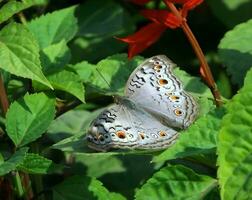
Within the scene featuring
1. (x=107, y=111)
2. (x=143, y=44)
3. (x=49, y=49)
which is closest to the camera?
(x=107, y=111)

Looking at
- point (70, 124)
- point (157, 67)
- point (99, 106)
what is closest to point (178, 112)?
point (157, 67)

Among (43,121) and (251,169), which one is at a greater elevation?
(251,169)

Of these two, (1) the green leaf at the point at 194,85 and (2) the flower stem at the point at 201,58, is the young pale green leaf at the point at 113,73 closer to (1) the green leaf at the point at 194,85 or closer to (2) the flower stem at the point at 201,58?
(1) the green leaf at the point at 194,85

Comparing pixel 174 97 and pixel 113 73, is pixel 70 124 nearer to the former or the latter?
pixel 113 73

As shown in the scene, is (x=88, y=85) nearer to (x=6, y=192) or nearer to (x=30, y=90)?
(x=30, y=90)

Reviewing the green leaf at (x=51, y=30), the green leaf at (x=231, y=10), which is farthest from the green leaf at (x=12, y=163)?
the green leaf at (x=231, y=10)

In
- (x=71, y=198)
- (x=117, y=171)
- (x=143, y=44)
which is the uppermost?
(x=143, y=44)

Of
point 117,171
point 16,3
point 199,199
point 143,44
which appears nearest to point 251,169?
point 199,199
